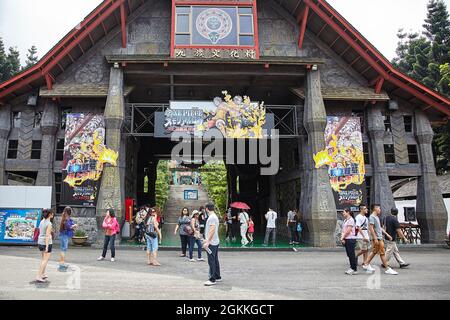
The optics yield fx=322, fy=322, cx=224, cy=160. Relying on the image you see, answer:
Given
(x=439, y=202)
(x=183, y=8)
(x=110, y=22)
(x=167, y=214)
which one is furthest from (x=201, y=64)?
(x=167, y=214)

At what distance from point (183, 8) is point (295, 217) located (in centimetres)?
1286

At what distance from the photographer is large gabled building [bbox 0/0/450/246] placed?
54.7ft

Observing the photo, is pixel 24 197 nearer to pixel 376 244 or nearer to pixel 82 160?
pixel 82 160

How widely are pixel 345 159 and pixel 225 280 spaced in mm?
11798

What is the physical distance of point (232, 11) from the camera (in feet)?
57.6

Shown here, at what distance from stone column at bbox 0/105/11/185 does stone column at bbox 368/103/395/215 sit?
2007 centimetres

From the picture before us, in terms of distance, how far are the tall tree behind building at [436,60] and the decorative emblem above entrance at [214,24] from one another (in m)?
18.6

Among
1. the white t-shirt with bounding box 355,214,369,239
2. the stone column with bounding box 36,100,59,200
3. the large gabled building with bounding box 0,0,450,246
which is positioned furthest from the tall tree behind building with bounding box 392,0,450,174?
the stone column with bounding box 36,100,59,200

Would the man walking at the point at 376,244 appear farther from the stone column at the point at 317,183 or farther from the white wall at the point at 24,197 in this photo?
the white wall at the point at 24,197

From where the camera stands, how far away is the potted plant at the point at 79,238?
15.6 metres

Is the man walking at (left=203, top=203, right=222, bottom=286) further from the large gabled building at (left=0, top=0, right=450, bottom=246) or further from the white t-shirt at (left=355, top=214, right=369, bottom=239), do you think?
the large gabled building at (left=0, top=0, right=450, bottom=246)

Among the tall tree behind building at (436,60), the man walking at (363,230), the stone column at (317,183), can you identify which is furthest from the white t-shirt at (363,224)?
the tall tree behind building at (436,60)

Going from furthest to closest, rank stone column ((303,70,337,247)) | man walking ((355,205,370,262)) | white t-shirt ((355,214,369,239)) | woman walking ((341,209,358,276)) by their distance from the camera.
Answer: stone column ((303,70,337,247))
white t-shirt ((355,214,369,239))
man walking ((355,205,370,262))
woman walking ((341,209,358,276))
